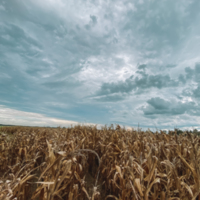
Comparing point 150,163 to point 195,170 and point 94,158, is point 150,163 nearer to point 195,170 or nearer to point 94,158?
point 195,170

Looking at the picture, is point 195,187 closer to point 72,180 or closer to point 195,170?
point 195,170

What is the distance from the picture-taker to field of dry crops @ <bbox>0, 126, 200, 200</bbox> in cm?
174

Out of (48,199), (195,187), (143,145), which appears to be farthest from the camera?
(143,145)

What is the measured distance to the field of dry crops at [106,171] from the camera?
1743mm

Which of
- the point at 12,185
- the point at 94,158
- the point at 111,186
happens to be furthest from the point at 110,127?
the point at 12,185

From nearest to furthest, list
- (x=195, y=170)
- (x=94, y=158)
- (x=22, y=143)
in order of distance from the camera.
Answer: (x=195, y=170), (x=94, y=158), (x=22, y=143)

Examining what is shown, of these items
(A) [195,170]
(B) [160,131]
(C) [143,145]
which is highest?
(B) [160,131]

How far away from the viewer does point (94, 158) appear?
362 centimetres

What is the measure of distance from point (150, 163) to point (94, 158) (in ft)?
6.26

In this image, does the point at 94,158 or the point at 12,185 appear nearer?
the point at 12,185

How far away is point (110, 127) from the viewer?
589 centimetres

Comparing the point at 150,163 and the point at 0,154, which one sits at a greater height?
the point at 150,163

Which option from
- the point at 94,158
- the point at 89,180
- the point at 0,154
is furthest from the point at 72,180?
the point at 0,154

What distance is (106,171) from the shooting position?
114 inches
